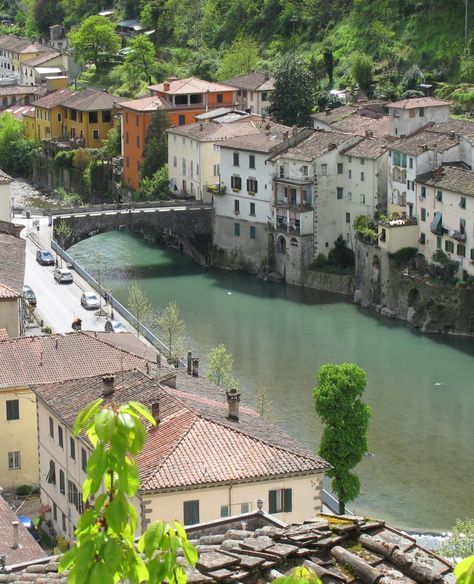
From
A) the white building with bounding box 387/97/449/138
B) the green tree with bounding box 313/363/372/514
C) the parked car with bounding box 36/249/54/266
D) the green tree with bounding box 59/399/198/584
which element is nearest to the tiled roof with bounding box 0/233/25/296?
the green tree with bounding box 313/363/372/514

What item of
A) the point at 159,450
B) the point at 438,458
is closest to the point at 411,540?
the point at 159,450

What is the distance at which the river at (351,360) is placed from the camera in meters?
42.0

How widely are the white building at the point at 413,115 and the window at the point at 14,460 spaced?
129 ft

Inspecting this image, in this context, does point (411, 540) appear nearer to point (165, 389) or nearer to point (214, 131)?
point (165, 389)

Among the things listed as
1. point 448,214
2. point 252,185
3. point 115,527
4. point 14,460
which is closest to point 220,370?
point 14,460

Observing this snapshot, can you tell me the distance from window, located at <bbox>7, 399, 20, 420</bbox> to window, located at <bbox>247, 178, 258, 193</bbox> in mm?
38884

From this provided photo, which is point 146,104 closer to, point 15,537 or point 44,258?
point 44,258

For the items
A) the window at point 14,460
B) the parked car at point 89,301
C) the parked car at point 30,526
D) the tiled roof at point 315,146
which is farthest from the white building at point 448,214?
the parked car at point 30,526

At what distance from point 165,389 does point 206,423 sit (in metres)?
2.75

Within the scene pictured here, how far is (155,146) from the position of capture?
8694cm

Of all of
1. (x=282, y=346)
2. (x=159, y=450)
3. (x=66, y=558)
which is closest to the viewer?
(x=66, y=558)

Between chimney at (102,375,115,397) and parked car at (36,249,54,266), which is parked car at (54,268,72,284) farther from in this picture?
chimney at (102,375,115,397)

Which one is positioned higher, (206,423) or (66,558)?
(66,558)

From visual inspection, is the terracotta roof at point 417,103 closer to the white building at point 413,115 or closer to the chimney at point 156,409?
the white building at point 413,115
